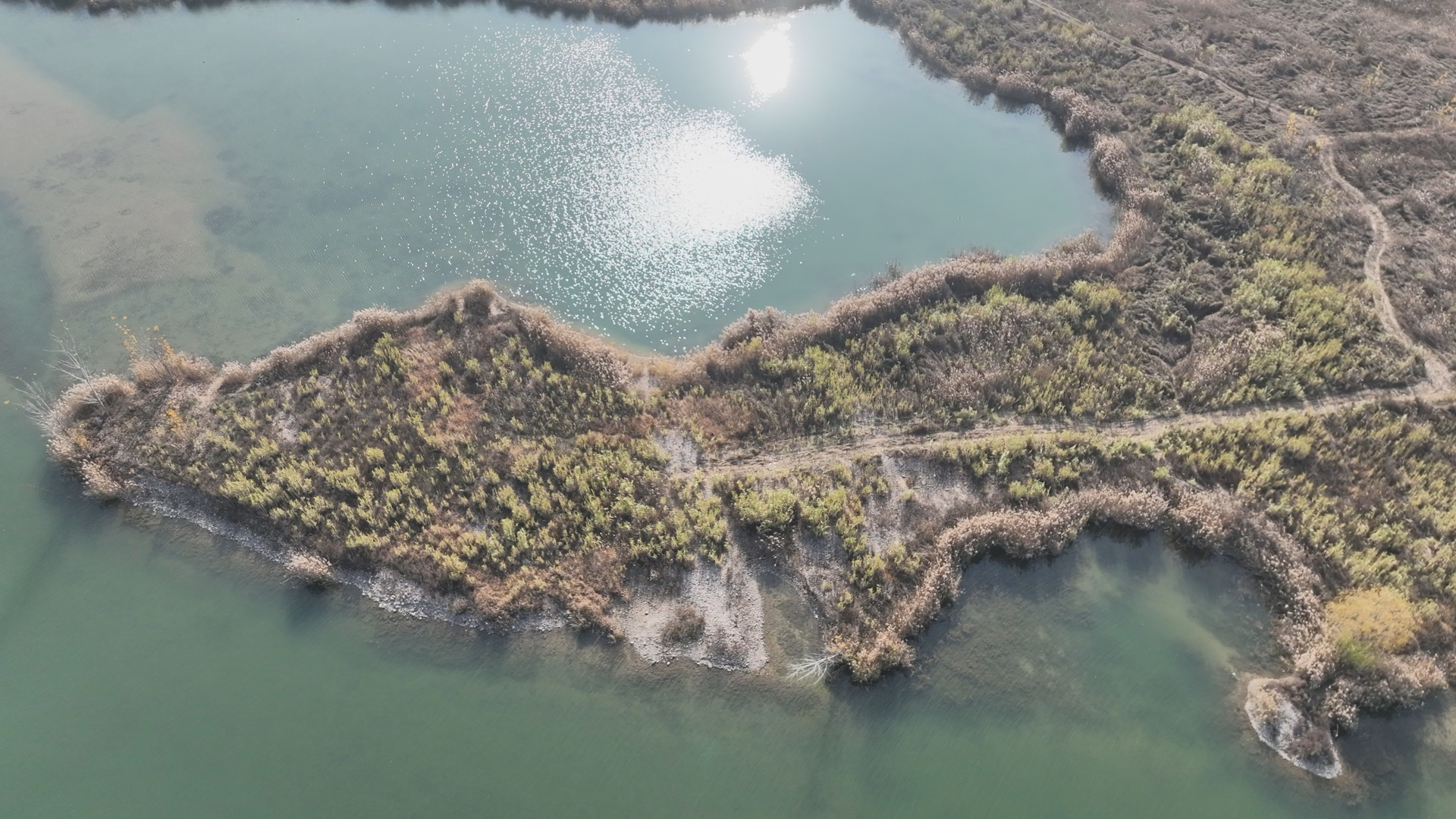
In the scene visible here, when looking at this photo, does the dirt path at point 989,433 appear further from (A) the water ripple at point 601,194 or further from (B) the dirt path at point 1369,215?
(A) the water ripple at point 601,194

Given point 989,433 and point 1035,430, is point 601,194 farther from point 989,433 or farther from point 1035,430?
point 1035,430

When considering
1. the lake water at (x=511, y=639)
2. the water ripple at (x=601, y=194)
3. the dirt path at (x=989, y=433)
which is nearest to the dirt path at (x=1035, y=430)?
the dirt path at (x=989, y=433)

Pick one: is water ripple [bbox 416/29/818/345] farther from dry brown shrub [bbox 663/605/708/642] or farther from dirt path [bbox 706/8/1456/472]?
dry brown shrub [bbox 663/605/708/642]

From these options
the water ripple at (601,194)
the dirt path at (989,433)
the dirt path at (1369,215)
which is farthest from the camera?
the water ripple at (601,194)

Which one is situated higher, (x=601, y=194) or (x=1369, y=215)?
(x=1369, y=215)

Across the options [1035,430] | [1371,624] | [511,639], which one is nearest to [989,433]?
[1035,430]

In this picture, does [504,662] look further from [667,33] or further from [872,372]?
[667,33]

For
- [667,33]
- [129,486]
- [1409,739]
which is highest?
[667,33]

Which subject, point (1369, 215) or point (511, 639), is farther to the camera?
point (1369, 215)

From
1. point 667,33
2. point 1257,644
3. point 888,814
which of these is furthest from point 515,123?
point 1257,644
